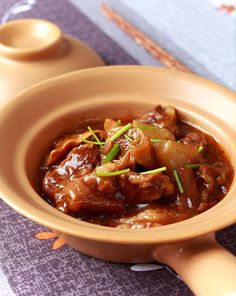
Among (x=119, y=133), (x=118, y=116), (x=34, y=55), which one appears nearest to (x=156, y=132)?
(x=119, y=133)

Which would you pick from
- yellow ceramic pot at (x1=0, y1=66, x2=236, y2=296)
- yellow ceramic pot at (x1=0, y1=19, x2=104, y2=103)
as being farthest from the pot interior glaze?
yellow ceramic pot at (x1=0, y1=19, x2=104, y2=103)

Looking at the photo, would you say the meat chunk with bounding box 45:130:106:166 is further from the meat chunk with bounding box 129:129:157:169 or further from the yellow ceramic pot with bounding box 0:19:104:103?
the yellow ceramic pot with bounding box 0:19:104:103

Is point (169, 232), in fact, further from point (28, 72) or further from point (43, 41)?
point (43, 41)

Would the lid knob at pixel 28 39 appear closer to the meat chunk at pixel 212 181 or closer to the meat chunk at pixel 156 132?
the meat chunk at pixel 156 132

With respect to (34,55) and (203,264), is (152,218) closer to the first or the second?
(203,264)

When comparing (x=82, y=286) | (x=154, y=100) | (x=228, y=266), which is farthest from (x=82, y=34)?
(x=228, y=266)

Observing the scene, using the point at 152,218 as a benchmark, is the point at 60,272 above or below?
below
